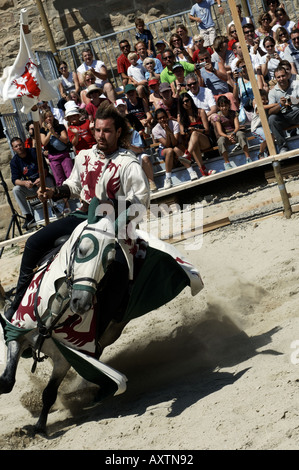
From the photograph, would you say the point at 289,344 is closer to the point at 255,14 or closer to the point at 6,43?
the point at 255,14

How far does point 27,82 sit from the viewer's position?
6.20 meters

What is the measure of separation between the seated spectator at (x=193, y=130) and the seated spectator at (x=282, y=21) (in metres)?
2.70

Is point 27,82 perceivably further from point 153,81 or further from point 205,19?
point 205,19

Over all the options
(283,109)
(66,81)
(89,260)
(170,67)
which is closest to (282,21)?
(170,67)

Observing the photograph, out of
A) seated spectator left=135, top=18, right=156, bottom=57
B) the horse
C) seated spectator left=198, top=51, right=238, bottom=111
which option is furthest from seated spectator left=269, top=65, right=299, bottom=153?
the horse

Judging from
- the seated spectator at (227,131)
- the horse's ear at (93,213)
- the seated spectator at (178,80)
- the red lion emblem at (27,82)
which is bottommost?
the seated spectator at (227,131)

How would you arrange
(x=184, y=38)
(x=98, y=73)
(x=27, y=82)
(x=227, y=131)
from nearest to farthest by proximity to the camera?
(x=27, y=82)
(x=227, y=131)
(x=98, y=73)
(x=184, y=38)

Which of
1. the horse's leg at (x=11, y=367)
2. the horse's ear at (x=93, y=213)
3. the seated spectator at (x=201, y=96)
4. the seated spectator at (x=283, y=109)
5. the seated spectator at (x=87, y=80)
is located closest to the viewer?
the horse's ear at (x=93, y=213)

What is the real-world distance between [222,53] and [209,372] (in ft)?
25.3

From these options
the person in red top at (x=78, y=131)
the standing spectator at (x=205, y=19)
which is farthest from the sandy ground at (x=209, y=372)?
the standing spectator at (x=205, y=19)

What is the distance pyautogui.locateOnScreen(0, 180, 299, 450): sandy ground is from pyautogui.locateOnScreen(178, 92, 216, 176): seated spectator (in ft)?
6.65

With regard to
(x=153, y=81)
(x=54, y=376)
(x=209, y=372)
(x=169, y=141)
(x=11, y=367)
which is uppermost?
(x=153, y=81)

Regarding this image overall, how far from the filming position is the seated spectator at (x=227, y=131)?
10891 millimetres

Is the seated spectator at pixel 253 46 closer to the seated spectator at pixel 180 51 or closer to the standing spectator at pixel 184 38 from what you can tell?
the seated spectator at pixel 180 51
